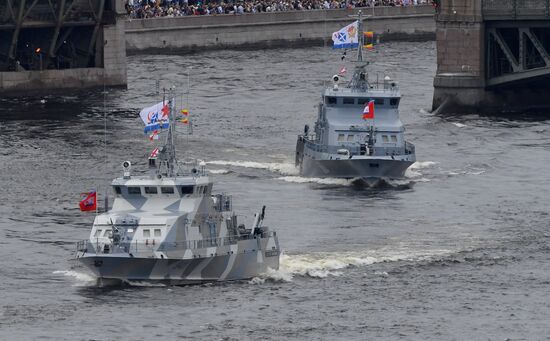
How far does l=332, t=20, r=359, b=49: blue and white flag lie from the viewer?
136 m

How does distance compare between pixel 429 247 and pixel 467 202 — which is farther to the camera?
pixel 467 202

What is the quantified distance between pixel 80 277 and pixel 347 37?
44022 mm

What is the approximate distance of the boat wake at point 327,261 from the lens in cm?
9769

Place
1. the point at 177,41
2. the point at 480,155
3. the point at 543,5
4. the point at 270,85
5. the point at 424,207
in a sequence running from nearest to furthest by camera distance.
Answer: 1. the point at 424,207
2. the point at 480,155
3. the point at 543,5
4. the point at 270,85
5. the point at 177,41

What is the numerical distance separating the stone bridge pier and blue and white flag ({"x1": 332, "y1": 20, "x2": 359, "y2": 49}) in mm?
20583

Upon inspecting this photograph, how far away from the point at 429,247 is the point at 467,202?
14.6 m

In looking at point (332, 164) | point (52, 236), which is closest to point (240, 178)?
point (332, 164)

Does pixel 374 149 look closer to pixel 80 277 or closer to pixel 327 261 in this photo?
pixel 327 261

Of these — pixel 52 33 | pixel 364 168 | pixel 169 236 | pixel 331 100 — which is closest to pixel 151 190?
pixel 169 236

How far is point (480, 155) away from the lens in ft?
448

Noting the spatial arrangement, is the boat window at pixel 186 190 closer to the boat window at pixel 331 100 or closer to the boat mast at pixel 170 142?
the boat mast at pixel 170 142

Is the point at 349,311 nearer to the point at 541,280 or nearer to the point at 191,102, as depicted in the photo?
the point at 541,280

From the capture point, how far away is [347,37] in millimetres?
136375

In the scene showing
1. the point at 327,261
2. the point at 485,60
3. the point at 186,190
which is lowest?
the point at 327,261
